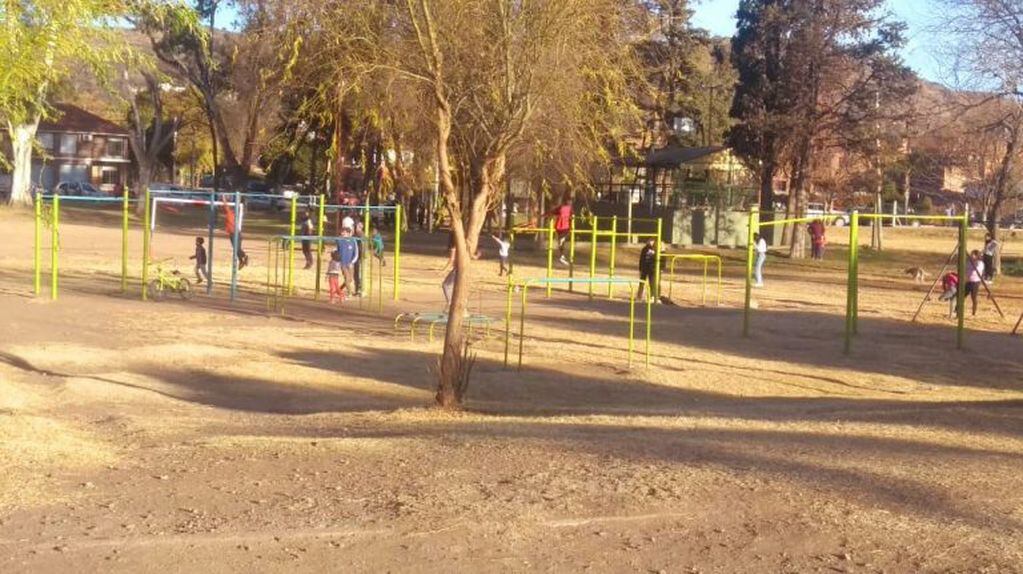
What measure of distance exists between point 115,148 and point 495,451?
98.0m

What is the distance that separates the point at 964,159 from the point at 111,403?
53515 millimetres

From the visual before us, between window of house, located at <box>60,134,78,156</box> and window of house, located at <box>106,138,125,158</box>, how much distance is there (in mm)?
2817

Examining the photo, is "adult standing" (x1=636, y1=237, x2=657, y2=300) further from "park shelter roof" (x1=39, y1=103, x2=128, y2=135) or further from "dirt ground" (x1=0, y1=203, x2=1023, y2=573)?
"park shelter roof" (x1=39, y1=103, x2=128, y2=135)

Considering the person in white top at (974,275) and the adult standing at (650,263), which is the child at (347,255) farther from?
the person in white top at (974,275)

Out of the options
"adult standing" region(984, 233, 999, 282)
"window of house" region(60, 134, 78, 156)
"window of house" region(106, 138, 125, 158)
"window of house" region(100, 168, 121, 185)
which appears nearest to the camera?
"adult standing" region(984, 233, 999, 282)

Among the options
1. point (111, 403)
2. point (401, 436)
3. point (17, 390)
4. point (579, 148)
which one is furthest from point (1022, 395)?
point (17, 390)

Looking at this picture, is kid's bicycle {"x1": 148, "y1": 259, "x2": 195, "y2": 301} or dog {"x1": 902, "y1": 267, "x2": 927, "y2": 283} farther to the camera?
dog {"x1": 902, "y1": 267, "x2": 927, "y2": 283}

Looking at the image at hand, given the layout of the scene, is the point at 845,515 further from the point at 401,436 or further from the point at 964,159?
the point at 964,159

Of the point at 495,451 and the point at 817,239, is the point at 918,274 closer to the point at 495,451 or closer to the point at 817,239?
the point at 817,239

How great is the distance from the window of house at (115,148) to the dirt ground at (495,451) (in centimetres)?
8157

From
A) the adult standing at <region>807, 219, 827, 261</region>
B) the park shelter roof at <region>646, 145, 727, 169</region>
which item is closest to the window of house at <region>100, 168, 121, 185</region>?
the park shelter roof at <region>646, 145, 727, 169</region>

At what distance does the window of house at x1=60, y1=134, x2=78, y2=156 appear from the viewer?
96750 millimetres

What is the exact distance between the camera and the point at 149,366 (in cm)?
1636

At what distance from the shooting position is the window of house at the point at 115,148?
99.4 m
